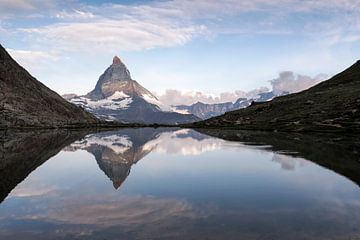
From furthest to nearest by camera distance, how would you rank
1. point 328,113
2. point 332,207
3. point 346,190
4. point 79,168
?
point 328,113 → point 79,168 → point 346,190 → point 332,207

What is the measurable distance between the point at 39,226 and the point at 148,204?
9.73m

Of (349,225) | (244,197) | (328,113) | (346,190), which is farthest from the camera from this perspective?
(328,113)

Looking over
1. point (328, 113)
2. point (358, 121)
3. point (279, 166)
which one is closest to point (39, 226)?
point (279, 166)

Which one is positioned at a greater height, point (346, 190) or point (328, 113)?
point (328, 113)

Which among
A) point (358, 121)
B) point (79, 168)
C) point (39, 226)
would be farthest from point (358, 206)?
point (358, 121)

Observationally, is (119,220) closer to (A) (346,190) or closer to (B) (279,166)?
(A) (346,190)

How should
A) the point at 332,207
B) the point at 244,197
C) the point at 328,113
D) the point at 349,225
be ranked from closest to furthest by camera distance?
1. the point at 349,225
2. the point at 332,207
3. the point at 244,197
4. the point at 328,113

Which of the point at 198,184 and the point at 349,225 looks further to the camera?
the point at 198,184

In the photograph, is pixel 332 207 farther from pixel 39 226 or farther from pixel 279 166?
pixel 279 166

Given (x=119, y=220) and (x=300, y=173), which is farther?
(x=300, y=173)

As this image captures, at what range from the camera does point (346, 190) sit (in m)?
40.7

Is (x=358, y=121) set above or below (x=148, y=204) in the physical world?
A: above

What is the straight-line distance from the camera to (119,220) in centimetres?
2852

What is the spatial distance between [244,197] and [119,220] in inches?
532
